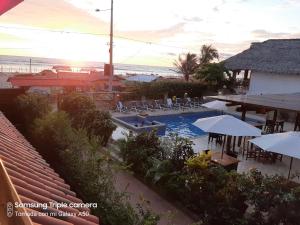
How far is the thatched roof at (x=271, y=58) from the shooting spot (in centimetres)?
2255

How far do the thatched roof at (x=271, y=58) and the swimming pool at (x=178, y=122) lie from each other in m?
5.67

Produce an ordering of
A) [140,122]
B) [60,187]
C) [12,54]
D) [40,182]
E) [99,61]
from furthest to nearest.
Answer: [99,61] → [12,54] → [140,122] → [60,187] → [40,182]

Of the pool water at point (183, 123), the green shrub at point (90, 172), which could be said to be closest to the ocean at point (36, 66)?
the pool water at point (183, 123)

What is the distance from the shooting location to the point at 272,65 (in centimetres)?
2339

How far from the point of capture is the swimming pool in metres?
16.8

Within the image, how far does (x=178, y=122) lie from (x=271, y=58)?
11172 millimetres

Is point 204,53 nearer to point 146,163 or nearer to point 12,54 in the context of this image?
point 146,163

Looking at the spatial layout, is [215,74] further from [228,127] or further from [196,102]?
[228,127]

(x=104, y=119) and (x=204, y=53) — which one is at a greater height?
(x=204, y=53)

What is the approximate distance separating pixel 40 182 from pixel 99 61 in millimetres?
100047

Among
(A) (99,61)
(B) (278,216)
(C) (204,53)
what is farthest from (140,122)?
(A) (99,61)

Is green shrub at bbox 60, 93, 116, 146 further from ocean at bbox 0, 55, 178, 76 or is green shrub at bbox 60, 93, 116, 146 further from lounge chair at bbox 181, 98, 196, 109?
ocean at bbox 0, 55, 178, 76

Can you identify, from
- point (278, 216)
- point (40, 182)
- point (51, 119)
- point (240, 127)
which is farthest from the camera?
point (240, 127)

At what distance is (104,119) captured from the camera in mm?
11336
